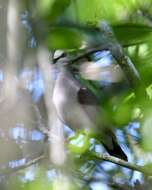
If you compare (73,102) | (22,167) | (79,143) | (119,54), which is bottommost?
(73,102)

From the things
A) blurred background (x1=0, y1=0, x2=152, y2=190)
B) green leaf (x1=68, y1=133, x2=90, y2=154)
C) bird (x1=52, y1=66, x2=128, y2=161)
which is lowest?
bird (x1=52, y1=66, x2=128, y2=161)

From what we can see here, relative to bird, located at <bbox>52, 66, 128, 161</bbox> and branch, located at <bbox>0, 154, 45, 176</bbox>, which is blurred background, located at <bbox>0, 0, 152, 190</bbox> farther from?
bird, located at <bbox>52, 66, 128, 161</bbox>

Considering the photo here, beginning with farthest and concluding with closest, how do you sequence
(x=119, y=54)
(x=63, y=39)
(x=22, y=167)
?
(x=22, y=167) → (x=119, y=54) → (x=63, y=39)

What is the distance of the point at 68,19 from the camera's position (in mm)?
739

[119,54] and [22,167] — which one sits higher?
[119,54]

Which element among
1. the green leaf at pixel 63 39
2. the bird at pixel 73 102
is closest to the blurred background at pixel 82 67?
the green leaf at pixel 63 39

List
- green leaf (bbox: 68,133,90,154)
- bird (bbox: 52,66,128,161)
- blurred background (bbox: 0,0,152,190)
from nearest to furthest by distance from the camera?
1. blurred background (bbox: 0,0,152,190)
2. green leaf (bbox: 68,133,90,154)
3. bird (bbox: 52,66,128,161)

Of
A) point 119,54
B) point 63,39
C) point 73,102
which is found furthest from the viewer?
point 73,102

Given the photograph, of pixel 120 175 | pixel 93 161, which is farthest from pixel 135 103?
pixel 120 175

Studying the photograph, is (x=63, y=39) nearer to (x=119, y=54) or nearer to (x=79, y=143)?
(x=119, y=54)

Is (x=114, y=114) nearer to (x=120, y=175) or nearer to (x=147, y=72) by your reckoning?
(x=147, y=72)

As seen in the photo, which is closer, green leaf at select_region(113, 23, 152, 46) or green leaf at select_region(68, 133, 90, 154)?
green leaf at select_region(113, 23, 152, 46)

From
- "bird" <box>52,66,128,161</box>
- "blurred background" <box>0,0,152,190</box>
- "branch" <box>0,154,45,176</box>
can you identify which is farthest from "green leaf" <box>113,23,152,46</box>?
"bird" <box>52,66,128,161</box>

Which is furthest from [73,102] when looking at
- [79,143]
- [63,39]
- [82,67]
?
[63,39]
